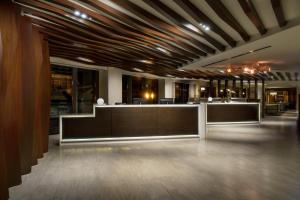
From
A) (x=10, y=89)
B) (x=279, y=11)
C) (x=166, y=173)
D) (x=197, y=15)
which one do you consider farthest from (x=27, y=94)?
(x=279, y=11)

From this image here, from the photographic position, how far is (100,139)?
8594 mm

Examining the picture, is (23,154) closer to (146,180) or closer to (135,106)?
(146,180)

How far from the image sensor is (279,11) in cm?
494

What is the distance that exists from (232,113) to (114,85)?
6.14 metres

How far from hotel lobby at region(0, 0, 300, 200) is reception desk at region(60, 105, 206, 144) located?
32mm

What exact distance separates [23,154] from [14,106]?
1.15 m

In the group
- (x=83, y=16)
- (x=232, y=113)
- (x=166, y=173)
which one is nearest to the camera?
(x=166, y=173)

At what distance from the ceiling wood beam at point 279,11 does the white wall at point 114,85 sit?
28.7 feet

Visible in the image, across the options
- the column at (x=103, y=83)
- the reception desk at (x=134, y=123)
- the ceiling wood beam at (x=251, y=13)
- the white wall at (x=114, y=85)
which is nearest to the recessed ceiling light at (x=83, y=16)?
the ceiling wood beam at (x=251, y=13)

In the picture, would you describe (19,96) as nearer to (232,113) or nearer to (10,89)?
(10,89)

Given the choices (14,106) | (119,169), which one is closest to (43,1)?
(14,106)

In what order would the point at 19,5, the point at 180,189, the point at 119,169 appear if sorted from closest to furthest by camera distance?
the point at 180,189 → the point at 19,5 → the point at 119,169

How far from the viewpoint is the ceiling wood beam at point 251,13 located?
4618 mm

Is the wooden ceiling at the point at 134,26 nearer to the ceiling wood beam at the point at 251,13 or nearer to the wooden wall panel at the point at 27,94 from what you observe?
the ceiling wood beam at the point at 251,13
